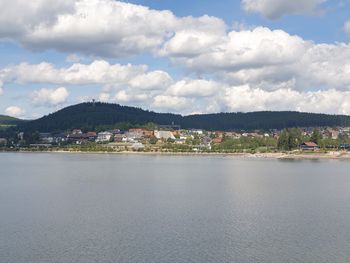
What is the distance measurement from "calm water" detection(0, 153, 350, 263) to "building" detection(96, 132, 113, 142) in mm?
100973

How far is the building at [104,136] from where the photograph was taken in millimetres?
144625

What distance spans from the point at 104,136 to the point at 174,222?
4877 inches

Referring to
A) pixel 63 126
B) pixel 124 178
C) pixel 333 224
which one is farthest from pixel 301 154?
pixel 63 126

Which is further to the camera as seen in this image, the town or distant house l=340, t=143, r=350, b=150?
distant house l=340, t=143, r=350, b=150

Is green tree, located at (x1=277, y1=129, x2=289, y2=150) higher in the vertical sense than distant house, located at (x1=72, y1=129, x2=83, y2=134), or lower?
lower

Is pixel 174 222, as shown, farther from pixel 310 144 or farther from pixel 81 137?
pixel 81 137

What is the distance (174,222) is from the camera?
2556cm

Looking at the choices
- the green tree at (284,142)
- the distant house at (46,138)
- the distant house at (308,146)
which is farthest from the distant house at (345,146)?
the distant house at (46,138)

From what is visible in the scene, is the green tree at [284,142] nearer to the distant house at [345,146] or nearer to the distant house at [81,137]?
the distant house at [345,146]

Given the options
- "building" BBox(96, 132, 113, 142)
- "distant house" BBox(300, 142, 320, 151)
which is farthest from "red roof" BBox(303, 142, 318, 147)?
"building" BBox(96, 132, 113, 142)

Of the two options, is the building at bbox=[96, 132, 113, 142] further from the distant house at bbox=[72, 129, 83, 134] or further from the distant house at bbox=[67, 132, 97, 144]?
the distant house at bbox=[72, 129, 83, 134]

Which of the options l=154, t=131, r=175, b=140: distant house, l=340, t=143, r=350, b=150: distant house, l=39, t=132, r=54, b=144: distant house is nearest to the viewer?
l=340, t=143, r=350, b=150: distant house

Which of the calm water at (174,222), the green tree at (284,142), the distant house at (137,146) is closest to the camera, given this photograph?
the calm water at (174,222)

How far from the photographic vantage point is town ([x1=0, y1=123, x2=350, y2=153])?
11119 cm
